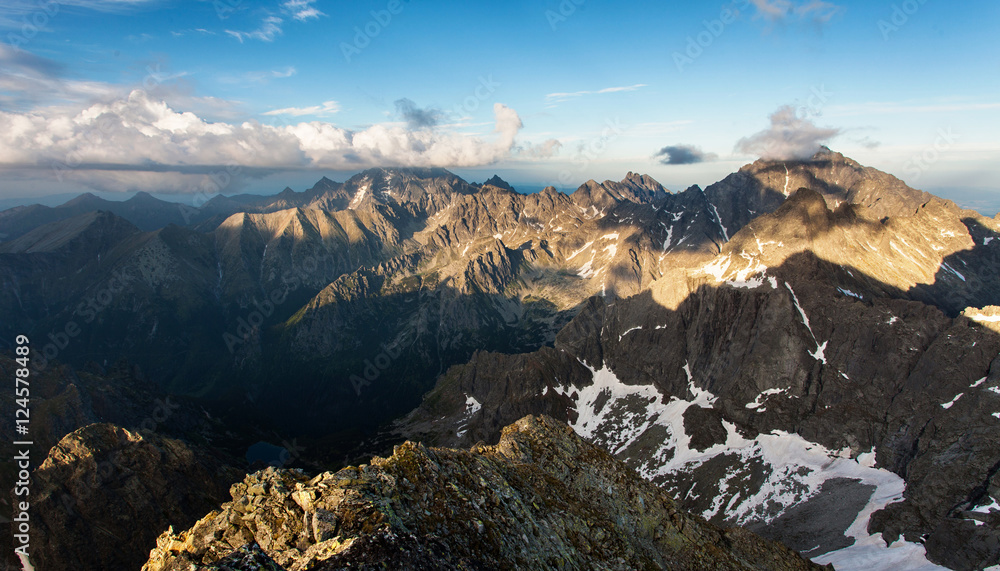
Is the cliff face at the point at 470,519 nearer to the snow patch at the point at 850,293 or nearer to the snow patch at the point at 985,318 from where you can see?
the snow patch at the point at 985,318

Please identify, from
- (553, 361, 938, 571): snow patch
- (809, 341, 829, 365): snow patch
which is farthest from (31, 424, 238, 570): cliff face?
(809, 341, 829, 365): snow patch

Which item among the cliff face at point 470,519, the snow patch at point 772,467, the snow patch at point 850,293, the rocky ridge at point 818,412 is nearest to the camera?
the cliff face at point 470,519

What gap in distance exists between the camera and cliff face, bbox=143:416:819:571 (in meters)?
23.2

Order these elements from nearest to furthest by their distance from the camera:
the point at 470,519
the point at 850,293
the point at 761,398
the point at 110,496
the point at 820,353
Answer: the point at 470,519 < the point at 110,496 < the point at 820,353 < the point at 761,398 < the point at 850,293

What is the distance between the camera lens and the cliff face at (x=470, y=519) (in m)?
23.2

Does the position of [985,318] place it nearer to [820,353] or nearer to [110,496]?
[820,353]

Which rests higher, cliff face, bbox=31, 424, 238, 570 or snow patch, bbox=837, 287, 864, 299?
snow patch, bbox=837, 287, 864, 299

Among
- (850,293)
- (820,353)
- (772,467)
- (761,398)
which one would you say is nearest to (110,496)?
(772,467)

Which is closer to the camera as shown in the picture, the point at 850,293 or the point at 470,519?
the point at 470,519

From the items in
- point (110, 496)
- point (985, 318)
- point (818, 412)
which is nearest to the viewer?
point (110, 496)

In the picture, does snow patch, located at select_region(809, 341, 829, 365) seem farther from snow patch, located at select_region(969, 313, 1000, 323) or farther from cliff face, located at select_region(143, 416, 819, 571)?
cliff face, located at select_region(143, 416, 819, 571)

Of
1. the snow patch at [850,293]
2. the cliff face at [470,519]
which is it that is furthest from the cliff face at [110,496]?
the snow patch at [850,293]

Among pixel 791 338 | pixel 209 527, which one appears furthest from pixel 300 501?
pixel 791 338

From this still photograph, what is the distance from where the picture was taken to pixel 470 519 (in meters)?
29.0
